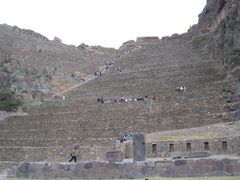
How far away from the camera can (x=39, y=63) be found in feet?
157

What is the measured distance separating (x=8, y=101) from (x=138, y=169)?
23003 millimetres

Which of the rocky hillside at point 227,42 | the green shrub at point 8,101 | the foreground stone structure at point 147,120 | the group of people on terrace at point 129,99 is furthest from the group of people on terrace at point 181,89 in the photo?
the green shrub at point 8,101

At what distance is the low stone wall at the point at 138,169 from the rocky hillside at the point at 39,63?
20827 millimetres

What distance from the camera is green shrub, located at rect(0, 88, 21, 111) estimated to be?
37.4m

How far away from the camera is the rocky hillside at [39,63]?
140 ft

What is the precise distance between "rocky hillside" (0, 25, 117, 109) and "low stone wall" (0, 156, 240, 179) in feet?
68.3

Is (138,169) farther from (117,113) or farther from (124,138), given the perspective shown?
(117,113)

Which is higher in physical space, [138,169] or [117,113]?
[117,113]

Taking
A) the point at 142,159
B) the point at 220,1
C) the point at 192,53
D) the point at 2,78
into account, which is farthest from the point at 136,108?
the point at 220,1

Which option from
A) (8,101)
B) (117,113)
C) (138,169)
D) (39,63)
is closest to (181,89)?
(117,113)

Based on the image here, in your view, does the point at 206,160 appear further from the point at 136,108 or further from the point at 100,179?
the point at 136,108

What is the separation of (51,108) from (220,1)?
69.1 feet

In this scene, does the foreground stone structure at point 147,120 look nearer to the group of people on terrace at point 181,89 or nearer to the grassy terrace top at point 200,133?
the grassy terrace top at point 200,133

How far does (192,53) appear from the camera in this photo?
4247cm
